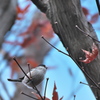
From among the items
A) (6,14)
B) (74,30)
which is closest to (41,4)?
(74,30)

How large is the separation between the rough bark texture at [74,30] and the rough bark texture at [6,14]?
2.01 ft

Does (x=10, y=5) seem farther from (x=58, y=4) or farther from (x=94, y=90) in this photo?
(x=94, y=90)

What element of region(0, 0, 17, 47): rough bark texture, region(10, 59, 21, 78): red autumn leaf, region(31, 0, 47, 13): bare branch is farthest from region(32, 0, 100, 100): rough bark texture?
region(10, 59, 21, 78): red autumn leaf

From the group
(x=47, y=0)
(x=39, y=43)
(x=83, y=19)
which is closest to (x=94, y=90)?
(x=83, y=19)

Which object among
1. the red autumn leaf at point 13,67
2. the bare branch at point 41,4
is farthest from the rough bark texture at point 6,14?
the red autumn leaf at point 13,67

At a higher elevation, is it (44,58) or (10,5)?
(10,5)

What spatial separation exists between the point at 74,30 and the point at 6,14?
0.78 m

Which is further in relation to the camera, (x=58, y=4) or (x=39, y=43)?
(x=39, y=43)

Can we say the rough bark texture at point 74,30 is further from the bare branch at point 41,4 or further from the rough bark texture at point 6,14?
the rough bark texture at point 6,14

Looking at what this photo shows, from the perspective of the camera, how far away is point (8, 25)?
1.79m

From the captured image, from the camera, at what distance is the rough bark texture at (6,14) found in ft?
5.82

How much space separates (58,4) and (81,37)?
0.62ft

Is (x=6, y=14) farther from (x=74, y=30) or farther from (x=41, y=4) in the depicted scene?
(x=74, y=30)

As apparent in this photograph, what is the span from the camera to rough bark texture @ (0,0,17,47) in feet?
5.82
